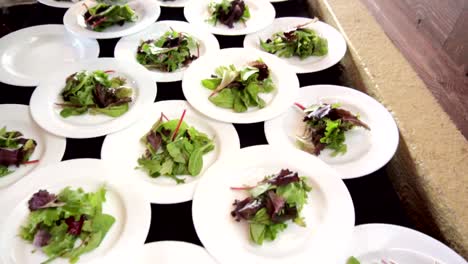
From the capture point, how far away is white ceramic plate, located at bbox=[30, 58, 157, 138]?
1329 mm

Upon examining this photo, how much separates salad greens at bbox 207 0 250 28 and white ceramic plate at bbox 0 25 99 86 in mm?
597

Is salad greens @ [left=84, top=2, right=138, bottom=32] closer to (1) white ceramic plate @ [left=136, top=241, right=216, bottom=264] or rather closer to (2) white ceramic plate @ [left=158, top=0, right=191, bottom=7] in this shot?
(2) white ceramic plate @ [left=158, top=0, right=191, bottom=7]

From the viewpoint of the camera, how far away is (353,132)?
1.38m

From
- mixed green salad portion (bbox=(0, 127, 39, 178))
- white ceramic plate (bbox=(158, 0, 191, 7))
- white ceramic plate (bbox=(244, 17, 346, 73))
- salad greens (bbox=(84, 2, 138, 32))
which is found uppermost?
salad greens (bbox=(84, 2, 138, 32))

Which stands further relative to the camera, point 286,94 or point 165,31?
point 165,31

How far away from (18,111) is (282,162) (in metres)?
1.02

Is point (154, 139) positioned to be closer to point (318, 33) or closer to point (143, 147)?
point (143, 147)

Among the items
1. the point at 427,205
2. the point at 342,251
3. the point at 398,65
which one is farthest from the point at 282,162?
the point at 398,65

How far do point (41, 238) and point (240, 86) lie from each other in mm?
863

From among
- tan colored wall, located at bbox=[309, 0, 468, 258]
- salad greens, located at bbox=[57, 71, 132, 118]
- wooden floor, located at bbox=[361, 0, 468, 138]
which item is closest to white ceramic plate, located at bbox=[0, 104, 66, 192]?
salad greens, located at bbox=[57, 71, 132, 118]

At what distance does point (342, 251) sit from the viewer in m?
1.05

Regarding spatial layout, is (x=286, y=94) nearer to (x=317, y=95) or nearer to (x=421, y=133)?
(x=317, y=95)

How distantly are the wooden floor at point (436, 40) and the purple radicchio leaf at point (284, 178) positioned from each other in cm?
79

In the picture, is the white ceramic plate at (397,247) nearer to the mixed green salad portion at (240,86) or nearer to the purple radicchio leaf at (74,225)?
the mixed green salad portion at (240,86)
